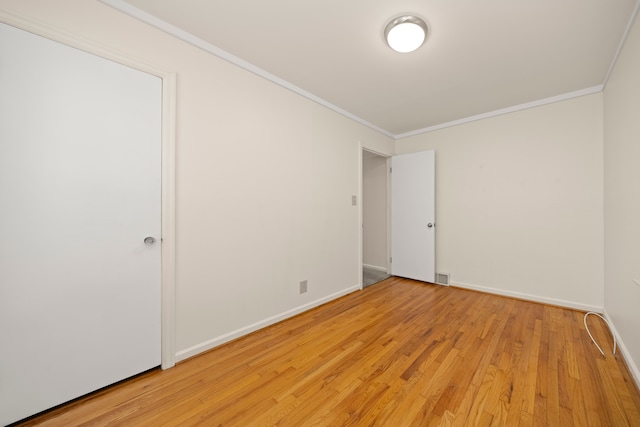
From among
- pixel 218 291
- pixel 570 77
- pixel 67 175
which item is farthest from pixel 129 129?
pixel 570 77

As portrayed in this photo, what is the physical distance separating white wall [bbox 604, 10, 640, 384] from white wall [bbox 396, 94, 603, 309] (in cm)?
23

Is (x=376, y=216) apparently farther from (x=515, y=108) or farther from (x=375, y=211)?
(x=515, y=108)

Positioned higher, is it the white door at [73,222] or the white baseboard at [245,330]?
the white door at [73,222]

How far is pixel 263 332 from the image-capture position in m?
2.33

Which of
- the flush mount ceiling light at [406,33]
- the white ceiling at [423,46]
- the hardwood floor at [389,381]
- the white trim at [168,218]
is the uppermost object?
the white ceiling at [423,46]

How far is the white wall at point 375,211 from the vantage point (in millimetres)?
4488

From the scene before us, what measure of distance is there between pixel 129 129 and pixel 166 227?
28.0 inches

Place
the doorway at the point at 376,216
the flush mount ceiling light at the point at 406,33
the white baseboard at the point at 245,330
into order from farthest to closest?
the doorway at the point at 376,216
the white baseboard at the point at 245,330
the flush mount ceiling light at the point at 406,33

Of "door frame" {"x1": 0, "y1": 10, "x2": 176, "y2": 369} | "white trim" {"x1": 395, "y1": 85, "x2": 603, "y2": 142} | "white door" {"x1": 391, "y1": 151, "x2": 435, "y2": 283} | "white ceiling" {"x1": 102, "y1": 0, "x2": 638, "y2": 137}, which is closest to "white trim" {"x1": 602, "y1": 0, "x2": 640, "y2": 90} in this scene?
"white ceiling" {"x1": 102, "y1": 0, "x2": 638, "y2": 137}

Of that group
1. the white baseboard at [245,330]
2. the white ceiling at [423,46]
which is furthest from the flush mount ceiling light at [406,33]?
the white baseboard at [245,330]

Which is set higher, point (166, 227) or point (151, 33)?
point (151, 33)

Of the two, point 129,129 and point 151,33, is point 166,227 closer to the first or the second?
point 129,129

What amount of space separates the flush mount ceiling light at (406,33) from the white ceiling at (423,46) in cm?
6

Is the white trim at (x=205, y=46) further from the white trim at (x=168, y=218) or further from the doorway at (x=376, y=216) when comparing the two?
the doorway at (x=376, y=216)
